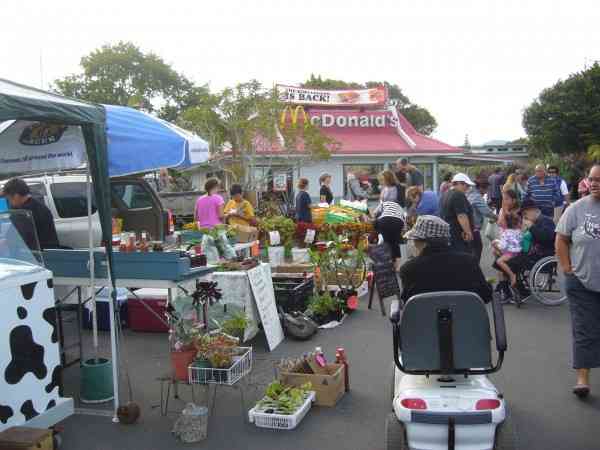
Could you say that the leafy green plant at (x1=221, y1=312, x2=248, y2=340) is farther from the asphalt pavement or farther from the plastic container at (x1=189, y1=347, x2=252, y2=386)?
the plastic container at (x1=189, y1=347, x2=252, y2=386)

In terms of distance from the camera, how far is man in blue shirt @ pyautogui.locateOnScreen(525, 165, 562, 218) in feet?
37.2

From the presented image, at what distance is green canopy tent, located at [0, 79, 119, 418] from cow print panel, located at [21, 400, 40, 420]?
0.73 m

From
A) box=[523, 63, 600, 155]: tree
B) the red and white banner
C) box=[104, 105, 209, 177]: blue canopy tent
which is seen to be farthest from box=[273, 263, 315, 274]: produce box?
box=[523, 63, 600, 155]: tree

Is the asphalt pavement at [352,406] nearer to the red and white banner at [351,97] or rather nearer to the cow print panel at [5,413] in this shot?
the cow print panel at [5,413]

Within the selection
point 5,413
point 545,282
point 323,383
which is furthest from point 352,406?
point 545,282

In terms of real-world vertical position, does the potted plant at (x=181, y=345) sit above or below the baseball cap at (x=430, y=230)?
below

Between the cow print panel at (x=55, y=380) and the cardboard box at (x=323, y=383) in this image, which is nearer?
the cow print panel at (x=55, y=380)

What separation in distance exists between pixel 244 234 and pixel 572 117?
3434 cm

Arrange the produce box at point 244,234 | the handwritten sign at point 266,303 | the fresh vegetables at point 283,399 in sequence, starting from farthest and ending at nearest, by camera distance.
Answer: the produce box at point 244,234
the handwritten sign at point 266,303
the fresh vegetables at point 283,399

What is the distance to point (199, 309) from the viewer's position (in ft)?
19.2

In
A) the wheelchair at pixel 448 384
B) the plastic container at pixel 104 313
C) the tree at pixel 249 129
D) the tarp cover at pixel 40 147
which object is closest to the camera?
the wheelchair at pixel 448 384

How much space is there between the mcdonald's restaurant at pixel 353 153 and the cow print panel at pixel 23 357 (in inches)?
665

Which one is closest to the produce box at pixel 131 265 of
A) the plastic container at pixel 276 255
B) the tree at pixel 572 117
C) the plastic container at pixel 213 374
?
the plastic container at pixel 213 374

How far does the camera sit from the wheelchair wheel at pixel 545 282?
8.23 m
